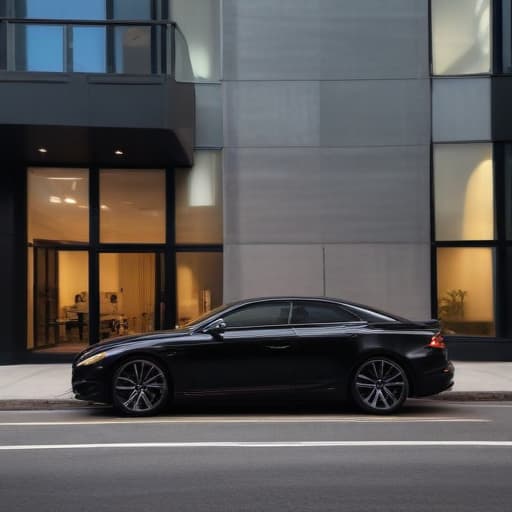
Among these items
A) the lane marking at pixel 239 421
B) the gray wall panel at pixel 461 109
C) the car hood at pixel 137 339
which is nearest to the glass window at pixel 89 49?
the car hood at pixel 137 339

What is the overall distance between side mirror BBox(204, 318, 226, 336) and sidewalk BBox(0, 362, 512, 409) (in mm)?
2374

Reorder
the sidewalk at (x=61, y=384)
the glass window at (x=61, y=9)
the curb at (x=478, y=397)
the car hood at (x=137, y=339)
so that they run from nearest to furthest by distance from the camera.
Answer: the car hood at (x=137, y=339), the sidewalk at (x=61, y=384), the curb at (x=478, y=397), the glass window at (x=61, y=9)

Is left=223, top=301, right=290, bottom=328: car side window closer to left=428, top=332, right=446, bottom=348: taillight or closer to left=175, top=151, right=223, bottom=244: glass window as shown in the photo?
left=428, top=332, right=446, bottom=348: taillight

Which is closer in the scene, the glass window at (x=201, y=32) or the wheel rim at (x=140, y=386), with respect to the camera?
the wheel rim at (x=140, y=386)

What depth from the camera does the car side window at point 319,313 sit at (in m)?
9.20

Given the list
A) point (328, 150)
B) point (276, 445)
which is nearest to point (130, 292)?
point (328, 150)

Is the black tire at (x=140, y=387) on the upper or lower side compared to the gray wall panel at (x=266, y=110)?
lower

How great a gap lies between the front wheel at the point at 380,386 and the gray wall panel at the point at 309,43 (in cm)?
756

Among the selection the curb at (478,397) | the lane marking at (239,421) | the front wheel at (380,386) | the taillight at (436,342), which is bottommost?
the curb at (478,397)

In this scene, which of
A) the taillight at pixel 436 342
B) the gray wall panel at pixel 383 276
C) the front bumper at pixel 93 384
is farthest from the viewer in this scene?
the gray wall panel at pixel 383 276

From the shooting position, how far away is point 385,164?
14586 mm

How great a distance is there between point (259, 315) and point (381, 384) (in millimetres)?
1765

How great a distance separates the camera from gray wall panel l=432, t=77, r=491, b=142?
14.5 meters

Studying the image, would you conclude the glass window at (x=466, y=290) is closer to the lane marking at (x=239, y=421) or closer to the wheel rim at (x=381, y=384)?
the wheel rim at (x=381, y=384)
